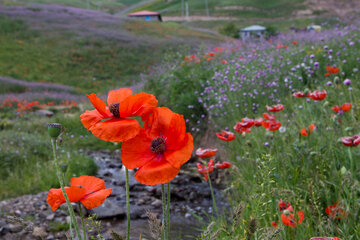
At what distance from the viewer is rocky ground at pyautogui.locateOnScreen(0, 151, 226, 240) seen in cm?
283

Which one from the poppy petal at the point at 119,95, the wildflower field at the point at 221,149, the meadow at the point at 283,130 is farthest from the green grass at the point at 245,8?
the poppy petal at the point at 119,95

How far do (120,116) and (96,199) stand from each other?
Answer: 0.76 ft

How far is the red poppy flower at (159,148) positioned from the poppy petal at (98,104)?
4.1 inches

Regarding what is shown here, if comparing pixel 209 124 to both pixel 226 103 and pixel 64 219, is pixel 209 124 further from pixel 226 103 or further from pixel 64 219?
pixel 64 219

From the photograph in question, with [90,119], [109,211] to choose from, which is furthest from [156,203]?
[90,119]

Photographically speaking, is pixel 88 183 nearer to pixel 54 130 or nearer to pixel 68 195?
pixel 68 195

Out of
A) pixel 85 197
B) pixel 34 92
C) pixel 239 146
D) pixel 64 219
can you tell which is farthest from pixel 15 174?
pixel 34 92

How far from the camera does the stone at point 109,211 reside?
3164 millimetres

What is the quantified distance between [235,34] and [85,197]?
89.6 feet

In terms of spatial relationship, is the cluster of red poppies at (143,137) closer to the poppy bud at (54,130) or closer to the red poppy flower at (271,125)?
the poppy bud at (54,130)

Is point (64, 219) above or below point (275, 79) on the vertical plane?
below

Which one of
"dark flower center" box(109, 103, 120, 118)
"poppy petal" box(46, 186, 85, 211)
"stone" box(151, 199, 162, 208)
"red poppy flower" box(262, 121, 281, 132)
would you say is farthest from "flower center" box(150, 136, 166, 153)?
"stone" box(151, 199, 162, 208)

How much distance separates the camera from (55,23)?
19.5 meters

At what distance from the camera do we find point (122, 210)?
3.35 metres
